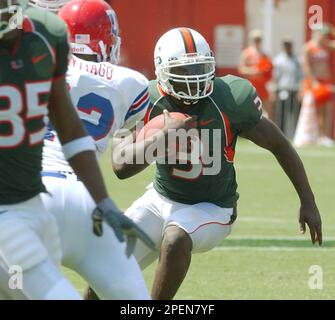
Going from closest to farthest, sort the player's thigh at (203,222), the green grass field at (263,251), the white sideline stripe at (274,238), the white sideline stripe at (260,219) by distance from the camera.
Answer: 1. the player's thigh at (203,222)
2. the green grass field at (263,251)
3. the white sideline stripe at (274,238)
4. the white sideline stripe at (260,219)

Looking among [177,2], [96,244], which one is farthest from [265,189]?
[177,2]

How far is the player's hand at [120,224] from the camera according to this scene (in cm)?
359

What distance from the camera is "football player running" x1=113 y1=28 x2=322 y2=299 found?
197 inches

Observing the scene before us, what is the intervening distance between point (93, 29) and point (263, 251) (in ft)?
9.96

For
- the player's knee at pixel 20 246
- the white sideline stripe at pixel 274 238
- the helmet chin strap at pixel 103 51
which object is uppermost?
the helmet chin strap at pixel 103 51

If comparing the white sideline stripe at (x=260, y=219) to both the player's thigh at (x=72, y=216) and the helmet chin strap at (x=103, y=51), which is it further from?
the player's thigh at (x=72, y=216)

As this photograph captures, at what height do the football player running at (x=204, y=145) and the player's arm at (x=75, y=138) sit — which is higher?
the player's arm at (x=75, y=138)

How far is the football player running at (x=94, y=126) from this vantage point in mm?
3822

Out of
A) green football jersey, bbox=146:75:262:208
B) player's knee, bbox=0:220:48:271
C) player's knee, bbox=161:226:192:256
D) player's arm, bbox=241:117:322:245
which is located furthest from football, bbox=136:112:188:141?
player's knee, bbox=0:220:48:271

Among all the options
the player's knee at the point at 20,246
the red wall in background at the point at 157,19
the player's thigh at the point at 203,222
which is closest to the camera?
the player's knee at the point at 20,246

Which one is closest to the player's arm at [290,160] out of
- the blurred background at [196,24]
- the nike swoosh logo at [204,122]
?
the nike swoosh logo at [204,122]

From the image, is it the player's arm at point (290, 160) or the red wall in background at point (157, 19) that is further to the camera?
the red wall in background at point (157, 19)

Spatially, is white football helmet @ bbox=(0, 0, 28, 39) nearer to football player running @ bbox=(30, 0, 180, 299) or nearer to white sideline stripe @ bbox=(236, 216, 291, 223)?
football player running @ bbox=(30, 0, 180, 299)

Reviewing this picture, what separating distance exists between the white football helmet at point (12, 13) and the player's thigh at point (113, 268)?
80cm
